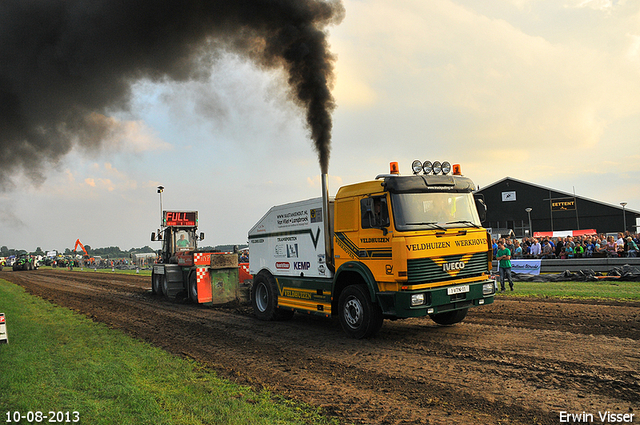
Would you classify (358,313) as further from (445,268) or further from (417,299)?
(445,268)

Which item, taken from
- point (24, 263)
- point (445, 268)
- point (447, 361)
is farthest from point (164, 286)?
point (24, 263)

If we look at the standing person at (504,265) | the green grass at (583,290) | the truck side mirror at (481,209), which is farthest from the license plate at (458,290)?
the standing person at (504,265)

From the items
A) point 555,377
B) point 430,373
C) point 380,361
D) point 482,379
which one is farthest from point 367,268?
point 555,377

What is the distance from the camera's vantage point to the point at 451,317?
922cm

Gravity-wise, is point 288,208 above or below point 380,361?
above

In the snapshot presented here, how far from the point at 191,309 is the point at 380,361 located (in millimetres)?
9051

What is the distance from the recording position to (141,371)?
21.8 feet

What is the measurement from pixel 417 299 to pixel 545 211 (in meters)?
40.8

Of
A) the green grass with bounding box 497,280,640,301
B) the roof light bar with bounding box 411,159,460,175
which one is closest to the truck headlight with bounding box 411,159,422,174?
the roof light bar with bounding box 411,159,460,175

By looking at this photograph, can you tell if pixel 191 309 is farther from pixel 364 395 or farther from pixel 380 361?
pixel 364 395

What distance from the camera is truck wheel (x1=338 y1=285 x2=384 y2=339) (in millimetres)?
8023

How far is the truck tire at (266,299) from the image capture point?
11.1m

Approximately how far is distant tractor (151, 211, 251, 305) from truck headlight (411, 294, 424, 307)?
905 centimetres

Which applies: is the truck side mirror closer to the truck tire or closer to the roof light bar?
the roof light bar
